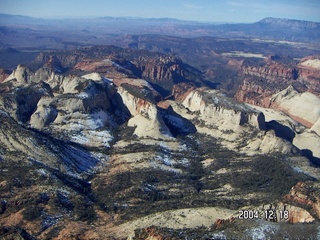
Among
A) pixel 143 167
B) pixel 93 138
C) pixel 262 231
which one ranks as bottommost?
pixel 143 167

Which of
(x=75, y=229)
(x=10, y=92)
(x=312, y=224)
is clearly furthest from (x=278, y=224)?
(x=10, y=92)

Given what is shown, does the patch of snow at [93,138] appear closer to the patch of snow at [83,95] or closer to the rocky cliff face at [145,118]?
the rocky cliff face at [145,118]

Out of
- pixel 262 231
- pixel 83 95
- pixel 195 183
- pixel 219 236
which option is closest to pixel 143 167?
pixel 195 183

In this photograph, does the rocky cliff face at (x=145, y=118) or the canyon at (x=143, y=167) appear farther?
the rocky cliff face at (x=145, y=118)

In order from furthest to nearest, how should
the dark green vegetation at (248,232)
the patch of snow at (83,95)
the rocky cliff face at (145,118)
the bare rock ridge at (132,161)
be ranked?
the patch of snow at (83,95), the rocky cliff face at (145,118), the bare rock ridge at (132,161), the dark green vegetation at (248,232)

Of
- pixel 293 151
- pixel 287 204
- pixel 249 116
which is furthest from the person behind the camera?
pixel 249 116

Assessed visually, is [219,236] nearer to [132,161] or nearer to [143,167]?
[143,167]

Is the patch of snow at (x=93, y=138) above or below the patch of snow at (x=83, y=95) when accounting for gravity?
below

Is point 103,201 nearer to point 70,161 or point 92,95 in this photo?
point 70,161

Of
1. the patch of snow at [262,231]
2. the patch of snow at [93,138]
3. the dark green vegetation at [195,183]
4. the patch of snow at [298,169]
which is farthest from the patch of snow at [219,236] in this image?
the patch of snow at [93,138]

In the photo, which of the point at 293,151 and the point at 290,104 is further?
the point at 290,104

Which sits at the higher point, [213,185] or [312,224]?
[312,224]
